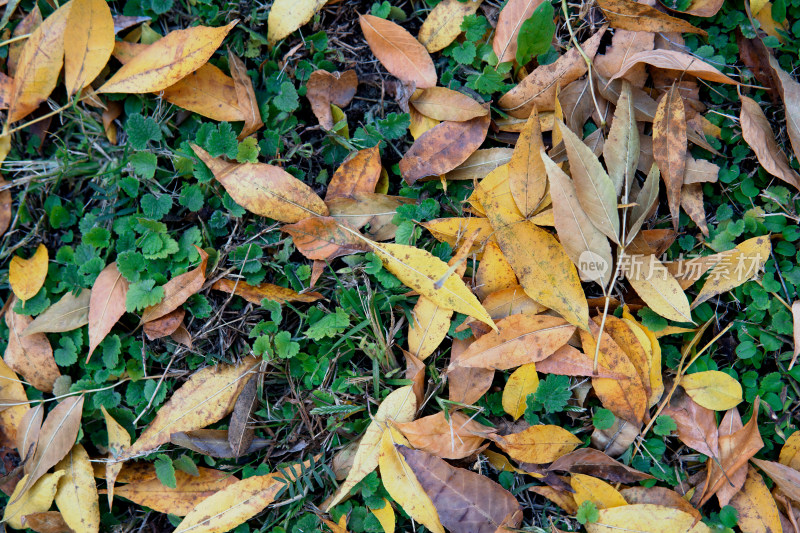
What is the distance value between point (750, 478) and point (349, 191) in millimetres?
1850

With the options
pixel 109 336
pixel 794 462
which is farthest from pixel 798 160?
pixel 109 336

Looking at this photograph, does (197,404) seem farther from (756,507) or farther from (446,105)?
(756,507)

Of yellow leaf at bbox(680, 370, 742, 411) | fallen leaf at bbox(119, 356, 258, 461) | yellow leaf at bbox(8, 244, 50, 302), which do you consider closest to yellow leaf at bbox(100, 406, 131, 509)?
fallen leaf at bbox(119, 356, 258, 461)

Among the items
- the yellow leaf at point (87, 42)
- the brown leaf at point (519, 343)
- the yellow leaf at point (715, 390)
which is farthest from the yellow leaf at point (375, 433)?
the yellow leaf at point (87, 42)

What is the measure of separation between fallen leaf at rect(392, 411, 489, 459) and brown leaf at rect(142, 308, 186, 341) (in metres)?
0.93

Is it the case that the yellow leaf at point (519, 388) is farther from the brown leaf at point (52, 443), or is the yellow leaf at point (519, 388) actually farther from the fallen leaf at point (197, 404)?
the brown leaf at point (52, 443)

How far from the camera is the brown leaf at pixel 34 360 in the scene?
2.32 meters

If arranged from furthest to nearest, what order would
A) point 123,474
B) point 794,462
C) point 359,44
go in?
point 359,44 < point 123,474 < point 794,462

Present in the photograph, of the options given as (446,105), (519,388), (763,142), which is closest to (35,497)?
(519,388)

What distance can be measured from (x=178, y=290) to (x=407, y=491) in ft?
3.77

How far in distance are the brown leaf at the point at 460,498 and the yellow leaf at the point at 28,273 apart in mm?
1637

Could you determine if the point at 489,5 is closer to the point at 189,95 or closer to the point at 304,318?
the point at 189,95

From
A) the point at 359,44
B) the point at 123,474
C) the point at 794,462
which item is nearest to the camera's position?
the point at 794,462

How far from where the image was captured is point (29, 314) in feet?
7.67
